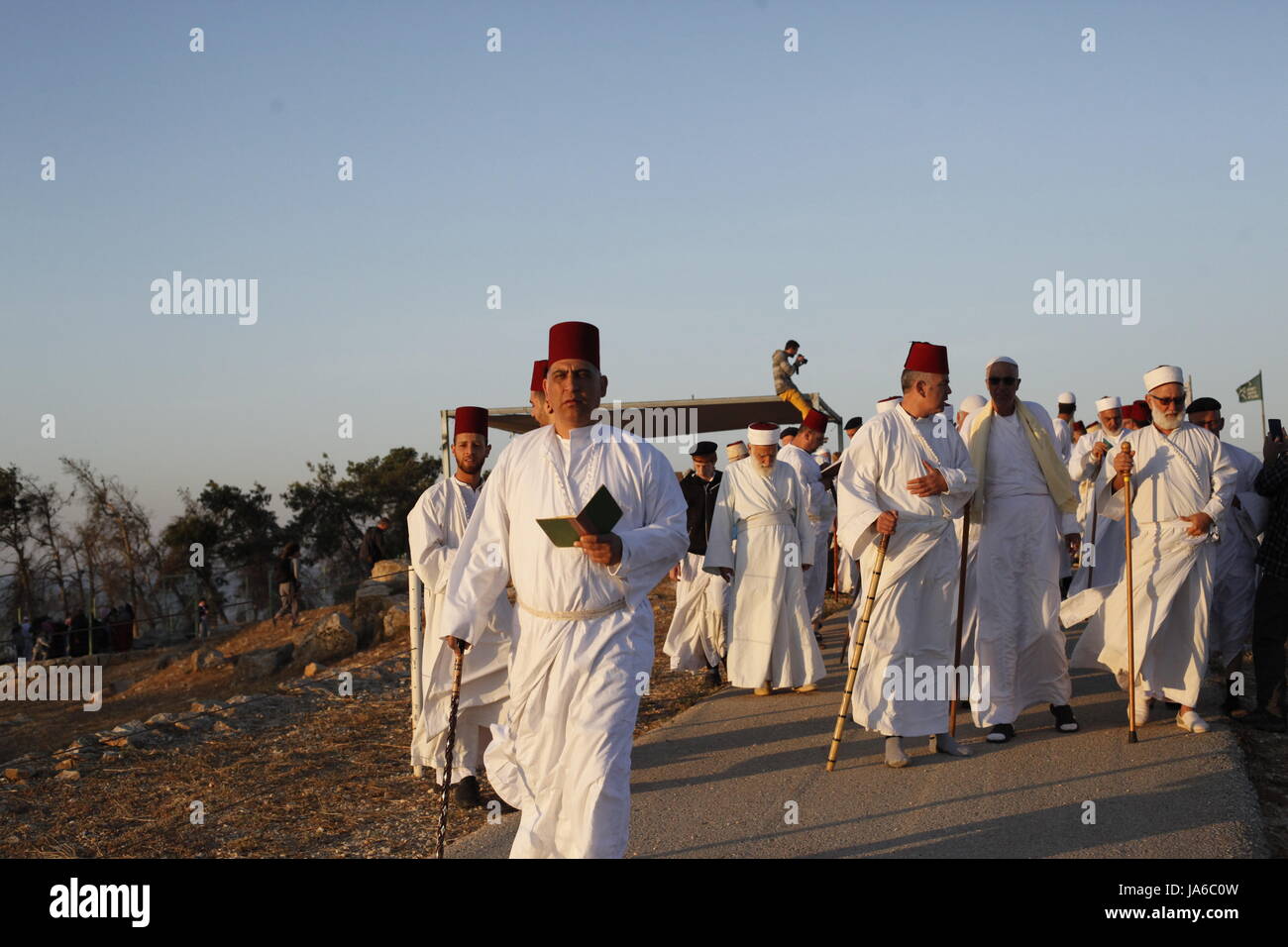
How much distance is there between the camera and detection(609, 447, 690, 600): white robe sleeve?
A: 4863mm

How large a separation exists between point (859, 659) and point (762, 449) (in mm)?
3186

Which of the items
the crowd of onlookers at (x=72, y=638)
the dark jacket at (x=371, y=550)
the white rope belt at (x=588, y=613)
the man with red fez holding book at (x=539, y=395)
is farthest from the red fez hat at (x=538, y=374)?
the crowd of onlookers at (x=72, y=638)

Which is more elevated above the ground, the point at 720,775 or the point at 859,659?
the point at 859,659

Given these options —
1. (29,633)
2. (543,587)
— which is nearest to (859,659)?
(543,587)

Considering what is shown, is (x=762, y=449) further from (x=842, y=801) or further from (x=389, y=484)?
(x=389, y=484)

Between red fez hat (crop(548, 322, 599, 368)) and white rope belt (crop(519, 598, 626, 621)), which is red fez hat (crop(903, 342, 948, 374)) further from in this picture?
white rope belt (crop(519, 598, 626, 621))

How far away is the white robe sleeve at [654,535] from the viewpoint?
16.0ft

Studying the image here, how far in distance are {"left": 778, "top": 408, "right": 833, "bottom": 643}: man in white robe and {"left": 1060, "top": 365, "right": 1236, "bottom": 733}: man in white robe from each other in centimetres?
288

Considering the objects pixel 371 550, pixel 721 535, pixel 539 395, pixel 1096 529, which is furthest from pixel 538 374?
pixel 371 550

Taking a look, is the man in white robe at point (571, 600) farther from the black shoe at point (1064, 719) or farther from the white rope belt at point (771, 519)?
the white rope belt at point (771, 519)

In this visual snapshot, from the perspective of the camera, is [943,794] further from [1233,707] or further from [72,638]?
Answer: [72,638]

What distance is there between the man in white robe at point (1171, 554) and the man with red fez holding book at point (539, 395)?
4.07 m
